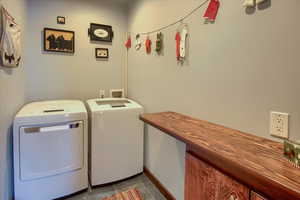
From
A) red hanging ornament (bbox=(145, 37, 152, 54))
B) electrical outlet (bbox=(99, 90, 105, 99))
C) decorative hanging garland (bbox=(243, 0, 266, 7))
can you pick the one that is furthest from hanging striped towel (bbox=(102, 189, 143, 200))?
decorative hanging garland (bbox=(243, 0, 266, 7))

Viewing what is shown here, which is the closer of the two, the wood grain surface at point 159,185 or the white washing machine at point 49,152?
the white washing machine at point 49,152

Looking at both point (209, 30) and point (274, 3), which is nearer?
point (274, 3)

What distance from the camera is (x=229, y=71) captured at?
1.18 meters

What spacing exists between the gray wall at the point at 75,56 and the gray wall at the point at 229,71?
3.13ft

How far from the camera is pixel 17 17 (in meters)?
1.86

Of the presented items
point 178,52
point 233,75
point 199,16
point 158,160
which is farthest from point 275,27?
point 158,160

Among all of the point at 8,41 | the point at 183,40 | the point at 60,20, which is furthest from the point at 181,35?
the point at 60,20

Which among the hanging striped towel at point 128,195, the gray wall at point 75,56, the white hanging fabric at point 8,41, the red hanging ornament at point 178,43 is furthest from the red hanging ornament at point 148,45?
the hanging striped towel at point 128,195

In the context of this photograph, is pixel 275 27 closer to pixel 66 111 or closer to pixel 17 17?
pixel 66 111

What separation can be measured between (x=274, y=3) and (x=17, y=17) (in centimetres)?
227

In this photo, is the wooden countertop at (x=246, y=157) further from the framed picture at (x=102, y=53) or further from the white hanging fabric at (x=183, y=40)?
the framed picture at (x=102, y=53)

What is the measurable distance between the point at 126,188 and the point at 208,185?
138 centimetres

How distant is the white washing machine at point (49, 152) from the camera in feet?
5.54

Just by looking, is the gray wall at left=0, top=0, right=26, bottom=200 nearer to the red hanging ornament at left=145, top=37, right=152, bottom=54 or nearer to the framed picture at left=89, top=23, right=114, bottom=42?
the framed picture at left=89, top=23, right=114, bottom=42
